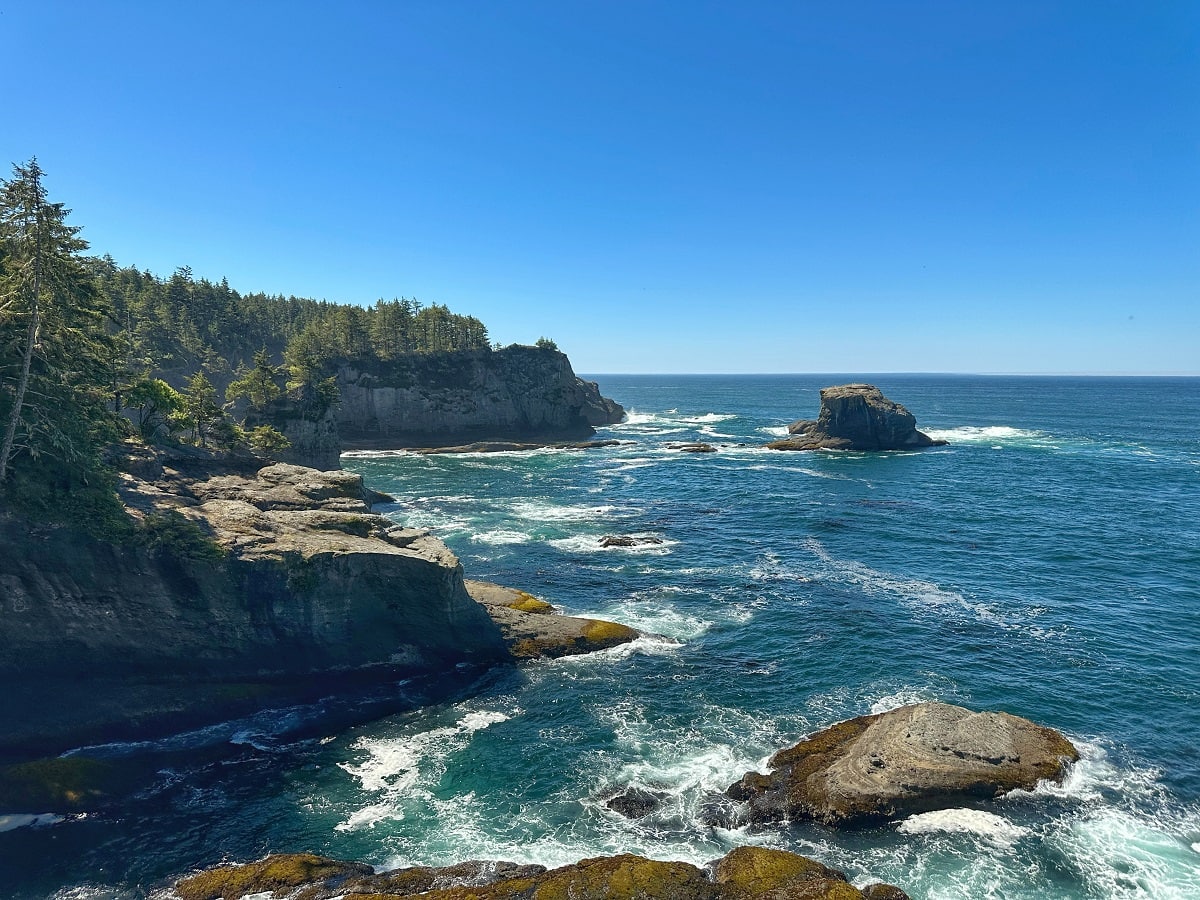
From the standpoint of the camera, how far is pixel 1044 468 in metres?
102

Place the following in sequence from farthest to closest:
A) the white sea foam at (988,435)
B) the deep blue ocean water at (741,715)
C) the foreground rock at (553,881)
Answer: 1. the white sea foam at (988,435)
2. the deep blue ocean water at (741,715)
3. the foreground rock at (553,881)

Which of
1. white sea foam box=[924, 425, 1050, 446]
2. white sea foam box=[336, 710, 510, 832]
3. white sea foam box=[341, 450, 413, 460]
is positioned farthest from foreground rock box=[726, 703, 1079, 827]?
white sea foam box=[924, 425, 1050, 446]

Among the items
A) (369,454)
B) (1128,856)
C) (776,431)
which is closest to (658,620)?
(1128,856)

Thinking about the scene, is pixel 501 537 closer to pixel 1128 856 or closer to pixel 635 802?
pixel 635 802

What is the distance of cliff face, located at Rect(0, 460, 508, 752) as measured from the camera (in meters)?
29.8

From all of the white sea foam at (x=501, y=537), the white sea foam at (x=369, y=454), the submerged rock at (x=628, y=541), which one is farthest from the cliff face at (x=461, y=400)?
the submerged rock at (x=628, y=541)

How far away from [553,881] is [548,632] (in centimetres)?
2108

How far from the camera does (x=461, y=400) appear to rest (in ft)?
431

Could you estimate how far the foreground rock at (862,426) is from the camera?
123812 mm

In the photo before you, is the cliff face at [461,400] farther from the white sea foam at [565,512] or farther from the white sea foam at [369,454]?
the white sea foam at [565,512]

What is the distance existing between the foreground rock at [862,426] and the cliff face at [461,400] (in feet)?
164

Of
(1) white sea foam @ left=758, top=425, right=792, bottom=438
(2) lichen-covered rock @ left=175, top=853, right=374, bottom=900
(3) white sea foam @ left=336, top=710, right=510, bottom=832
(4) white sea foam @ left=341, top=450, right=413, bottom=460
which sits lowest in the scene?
(3) white sea foam @ left=336, top=710, right=510, bottom=832

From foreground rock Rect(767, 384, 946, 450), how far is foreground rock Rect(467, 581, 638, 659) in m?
94.2

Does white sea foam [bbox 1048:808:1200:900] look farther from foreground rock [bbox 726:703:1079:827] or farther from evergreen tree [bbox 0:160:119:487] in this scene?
evergreen tree [bbox 0:160:119:487]
